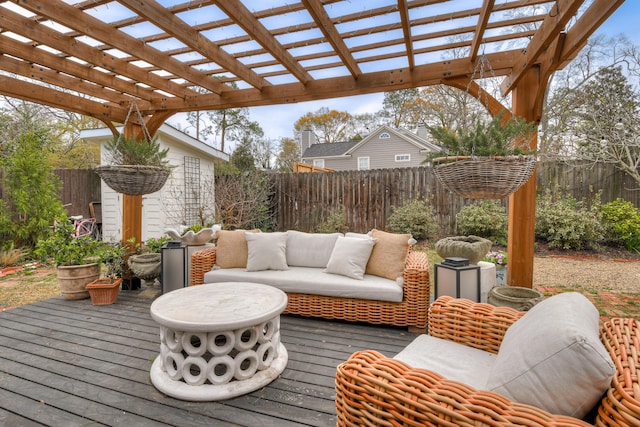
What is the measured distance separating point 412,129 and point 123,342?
16590 millimetres

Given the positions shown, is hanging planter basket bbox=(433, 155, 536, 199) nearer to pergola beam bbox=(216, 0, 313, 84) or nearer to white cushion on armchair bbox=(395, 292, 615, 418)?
white cushion on armchair bbox=(395, 292, 615, 418)

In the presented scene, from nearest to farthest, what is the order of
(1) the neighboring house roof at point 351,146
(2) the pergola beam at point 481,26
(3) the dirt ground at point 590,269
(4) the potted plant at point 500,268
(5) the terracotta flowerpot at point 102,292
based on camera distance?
(2) the pergola beam at point 481,26 < (4) the potted plant at point 500,268 < (5) the terracotta flowerpot at point 102,292 < (3) the dirt ground at point 590,269 < (1) the neighboring house roof at point 351,146

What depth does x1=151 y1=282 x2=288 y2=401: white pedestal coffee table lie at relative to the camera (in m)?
2.02

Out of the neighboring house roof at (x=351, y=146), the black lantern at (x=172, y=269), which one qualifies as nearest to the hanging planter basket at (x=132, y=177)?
the black lantern at (x=172, y=269)

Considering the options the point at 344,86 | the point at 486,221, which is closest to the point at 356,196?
the point at 486,221

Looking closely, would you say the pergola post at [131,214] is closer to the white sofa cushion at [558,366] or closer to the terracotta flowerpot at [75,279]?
the terracotta flowerpot at [75,279]

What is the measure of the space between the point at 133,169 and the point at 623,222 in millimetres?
7765

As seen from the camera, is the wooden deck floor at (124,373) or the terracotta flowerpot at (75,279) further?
the terracotta flowerpot at (75,279)

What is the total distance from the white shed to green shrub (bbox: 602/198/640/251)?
775 cm

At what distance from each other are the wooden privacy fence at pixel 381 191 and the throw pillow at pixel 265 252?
4.48m

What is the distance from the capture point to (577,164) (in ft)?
21.9

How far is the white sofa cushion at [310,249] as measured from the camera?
12.2 ft

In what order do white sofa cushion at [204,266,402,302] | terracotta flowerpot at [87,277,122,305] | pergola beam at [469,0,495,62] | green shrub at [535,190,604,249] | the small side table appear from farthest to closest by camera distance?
1. green shrub at [535,190,604,249]
2. terracotta flowerpot at [87,277,122,305]
3. white sofa cushion at [204,266,402,302]
4. the small side table
5. pergola beam at [469,0,495,62]

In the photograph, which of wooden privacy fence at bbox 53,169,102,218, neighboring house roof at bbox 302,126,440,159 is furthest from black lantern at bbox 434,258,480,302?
neighboring house roof at bbox 302,126,440,159
